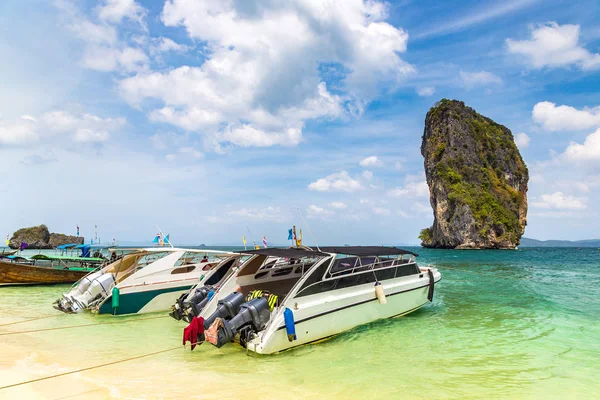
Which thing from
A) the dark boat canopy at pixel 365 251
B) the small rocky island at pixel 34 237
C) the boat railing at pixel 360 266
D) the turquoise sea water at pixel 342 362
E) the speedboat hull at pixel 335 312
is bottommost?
the turquoise sea water at pixel 342 362

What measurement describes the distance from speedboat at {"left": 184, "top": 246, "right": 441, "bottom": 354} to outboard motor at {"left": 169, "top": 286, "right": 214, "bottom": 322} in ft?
1.94

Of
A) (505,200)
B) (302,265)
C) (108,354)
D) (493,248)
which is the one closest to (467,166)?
(505,200)

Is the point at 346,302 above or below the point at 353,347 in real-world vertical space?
above

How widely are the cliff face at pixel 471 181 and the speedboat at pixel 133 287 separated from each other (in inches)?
3400

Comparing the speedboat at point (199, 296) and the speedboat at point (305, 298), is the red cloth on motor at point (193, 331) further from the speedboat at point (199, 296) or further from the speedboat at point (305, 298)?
the speedboat at point (199, 296)

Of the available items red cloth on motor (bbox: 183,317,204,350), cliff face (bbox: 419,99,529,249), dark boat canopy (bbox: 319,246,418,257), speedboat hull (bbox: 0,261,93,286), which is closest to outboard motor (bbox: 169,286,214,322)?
red cloth on motor (bbox: 183,317,204,350)

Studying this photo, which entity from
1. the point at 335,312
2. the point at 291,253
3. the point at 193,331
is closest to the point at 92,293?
the point at 193,331

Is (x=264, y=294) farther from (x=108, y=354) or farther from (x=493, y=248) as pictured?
(x=493, y=248)

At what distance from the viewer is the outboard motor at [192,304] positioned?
9.92 metres

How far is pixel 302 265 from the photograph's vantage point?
40.9 feet

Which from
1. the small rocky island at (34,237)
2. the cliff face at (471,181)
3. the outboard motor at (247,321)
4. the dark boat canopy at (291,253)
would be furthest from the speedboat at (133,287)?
the small rocky island at (34,237)

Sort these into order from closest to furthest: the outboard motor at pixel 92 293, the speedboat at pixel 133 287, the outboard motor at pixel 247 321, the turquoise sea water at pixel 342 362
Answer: the turquoise sea water at pixel 342 362, the outboard motor at pixel 247 321, the speedboat at pixel 133 287, the outboard motor at pixel 92 293

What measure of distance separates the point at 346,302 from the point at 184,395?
483cm

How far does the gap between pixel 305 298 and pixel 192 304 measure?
346 centimetres
